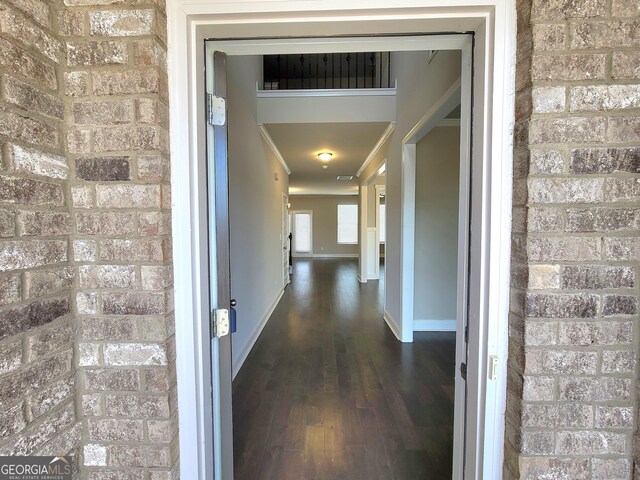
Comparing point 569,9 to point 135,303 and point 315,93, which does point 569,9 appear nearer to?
point 135,303

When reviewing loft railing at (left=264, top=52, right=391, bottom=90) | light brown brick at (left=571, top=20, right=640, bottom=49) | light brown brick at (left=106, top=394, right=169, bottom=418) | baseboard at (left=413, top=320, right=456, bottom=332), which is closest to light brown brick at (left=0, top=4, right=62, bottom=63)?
light brown brick at (left=106, top=394, right=169, bottom=418)

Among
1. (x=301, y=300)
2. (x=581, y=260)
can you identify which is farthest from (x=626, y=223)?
(x=301, y=300)

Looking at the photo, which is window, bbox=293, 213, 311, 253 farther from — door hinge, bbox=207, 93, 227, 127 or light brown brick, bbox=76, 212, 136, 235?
light brown brick, bbox=76, 212, 136, 235

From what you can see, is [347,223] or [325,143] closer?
[325,143]

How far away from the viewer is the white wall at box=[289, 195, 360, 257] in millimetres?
12391

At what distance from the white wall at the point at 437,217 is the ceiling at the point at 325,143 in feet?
2.43

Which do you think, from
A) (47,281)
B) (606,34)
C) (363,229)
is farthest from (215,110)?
(363,229)

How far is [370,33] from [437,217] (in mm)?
3152

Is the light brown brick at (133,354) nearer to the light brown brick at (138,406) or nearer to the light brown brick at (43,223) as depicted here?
the light brown brick at (138,406)

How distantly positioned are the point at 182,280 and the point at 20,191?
447mm

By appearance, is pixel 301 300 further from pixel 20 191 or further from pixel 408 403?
pixel 20 191

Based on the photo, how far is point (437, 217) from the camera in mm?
3854

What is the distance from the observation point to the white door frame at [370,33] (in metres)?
0.92

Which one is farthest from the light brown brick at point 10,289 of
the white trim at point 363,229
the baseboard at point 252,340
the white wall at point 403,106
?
the white trim at point 363,229
